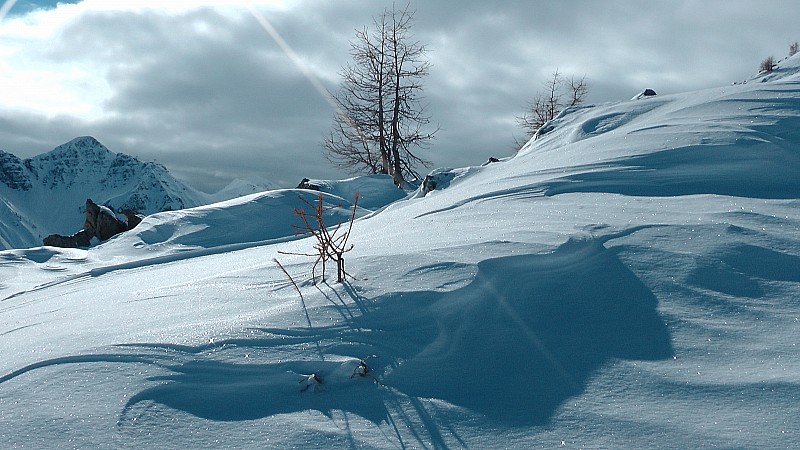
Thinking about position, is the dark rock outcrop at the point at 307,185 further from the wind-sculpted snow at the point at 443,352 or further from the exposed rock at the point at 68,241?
the wind-sculpted snow at the point at 443,352

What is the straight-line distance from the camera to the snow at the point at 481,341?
5.32 ft

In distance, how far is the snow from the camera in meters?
1.62

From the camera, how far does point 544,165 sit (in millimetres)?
5125

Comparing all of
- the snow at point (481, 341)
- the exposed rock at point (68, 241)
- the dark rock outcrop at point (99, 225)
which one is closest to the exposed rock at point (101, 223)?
the dark rock outcrop at point (99, 225)

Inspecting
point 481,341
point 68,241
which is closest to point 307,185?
point 68,241

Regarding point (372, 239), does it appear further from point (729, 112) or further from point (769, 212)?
point (729, 112)

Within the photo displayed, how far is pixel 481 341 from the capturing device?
6.72 feet

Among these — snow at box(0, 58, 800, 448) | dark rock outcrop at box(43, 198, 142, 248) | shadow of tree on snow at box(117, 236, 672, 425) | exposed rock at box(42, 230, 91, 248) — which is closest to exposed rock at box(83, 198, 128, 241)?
dark rock outcrop at box(43, 198, 142, 248)

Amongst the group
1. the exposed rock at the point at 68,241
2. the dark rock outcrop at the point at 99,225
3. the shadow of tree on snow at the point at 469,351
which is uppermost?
the dark rock outcrop at the point at 99,225

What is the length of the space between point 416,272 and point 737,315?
4.58 ft

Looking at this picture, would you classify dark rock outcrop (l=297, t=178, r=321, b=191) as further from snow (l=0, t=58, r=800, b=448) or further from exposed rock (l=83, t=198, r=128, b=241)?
snow (l=0, t=58, r=800, b=448)

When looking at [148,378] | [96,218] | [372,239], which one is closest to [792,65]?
[372,239]

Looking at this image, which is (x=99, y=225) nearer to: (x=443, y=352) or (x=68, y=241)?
(x=68, y=241)

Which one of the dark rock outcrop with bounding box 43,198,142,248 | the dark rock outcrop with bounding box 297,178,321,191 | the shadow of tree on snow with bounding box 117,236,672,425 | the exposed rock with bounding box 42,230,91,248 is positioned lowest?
the shadow of tree on snow with bounding box 117,236,672,425
